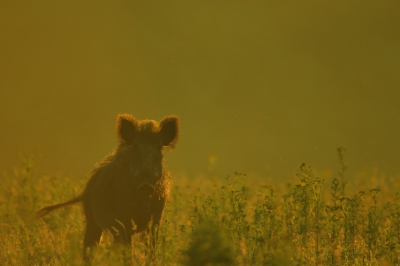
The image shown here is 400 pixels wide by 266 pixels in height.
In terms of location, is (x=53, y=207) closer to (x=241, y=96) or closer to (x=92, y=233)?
(x=92, y=233)

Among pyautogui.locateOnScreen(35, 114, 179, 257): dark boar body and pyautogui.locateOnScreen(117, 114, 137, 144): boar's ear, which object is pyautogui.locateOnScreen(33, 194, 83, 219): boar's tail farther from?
pyautogui.locateOnScreen(117, 114, 137, 144): boar's ear

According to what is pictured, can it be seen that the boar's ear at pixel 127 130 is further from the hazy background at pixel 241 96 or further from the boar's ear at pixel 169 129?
the hazy background at pixel 241 96

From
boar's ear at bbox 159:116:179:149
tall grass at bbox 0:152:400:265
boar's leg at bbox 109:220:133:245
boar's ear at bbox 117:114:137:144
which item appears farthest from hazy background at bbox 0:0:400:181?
boar's leg at bbox 109:220:133:245

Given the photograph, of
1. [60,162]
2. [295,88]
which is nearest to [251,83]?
[295,88]

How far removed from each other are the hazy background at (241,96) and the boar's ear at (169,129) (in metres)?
76.0

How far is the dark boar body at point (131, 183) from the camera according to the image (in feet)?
32.2

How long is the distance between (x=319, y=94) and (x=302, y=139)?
32.3 m

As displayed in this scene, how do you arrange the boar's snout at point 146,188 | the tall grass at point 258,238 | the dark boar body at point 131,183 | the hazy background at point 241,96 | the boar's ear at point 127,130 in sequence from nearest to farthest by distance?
the tall grass at point 258,238, the boar's snout at point 146,188, the dark boar body at point 131,183, the boar's ear at point 127,130, the hazy background at point 241,96

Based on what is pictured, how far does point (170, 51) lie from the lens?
194000mm

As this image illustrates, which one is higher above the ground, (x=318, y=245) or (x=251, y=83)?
(x=251, y=83)

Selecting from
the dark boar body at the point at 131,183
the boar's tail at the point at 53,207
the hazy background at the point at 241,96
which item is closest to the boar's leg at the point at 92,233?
the dark boar body at the point at 131,183

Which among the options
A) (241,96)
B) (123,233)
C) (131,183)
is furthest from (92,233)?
(241,96)

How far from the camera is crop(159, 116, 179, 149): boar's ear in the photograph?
34.3ft

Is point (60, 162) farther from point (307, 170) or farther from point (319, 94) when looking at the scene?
point (307, 170)
